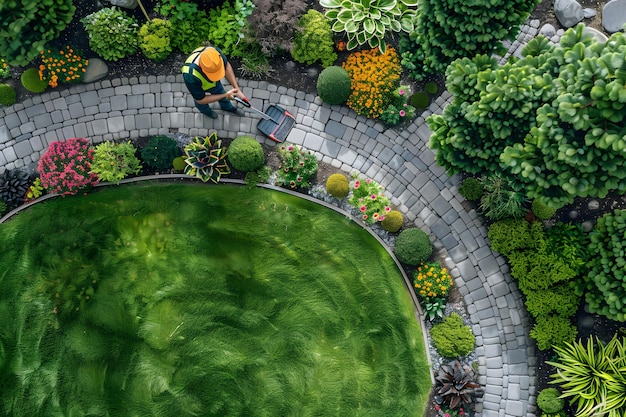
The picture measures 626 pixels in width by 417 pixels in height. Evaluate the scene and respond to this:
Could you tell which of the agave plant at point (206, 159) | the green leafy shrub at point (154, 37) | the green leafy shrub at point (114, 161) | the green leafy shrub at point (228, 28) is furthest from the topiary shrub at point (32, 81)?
the green leafy shrub at point (228, 28)

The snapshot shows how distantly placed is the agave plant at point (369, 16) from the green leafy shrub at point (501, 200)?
408cm

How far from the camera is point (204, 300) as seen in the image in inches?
447

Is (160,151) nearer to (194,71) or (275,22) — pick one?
(194,71)

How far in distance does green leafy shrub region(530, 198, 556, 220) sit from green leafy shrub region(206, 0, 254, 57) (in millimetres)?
7836

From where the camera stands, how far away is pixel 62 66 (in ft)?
37.7

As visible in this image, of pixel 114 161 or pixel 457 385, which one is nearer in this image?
pixel 457 385

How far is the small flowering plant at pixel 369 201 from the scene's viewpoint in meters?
11.4

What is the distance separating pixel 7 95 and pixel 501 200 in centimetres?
1208

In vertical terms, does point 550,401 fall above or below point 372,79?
below

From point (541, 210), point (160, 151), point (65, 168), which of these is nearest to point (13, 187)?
point (65, 168)

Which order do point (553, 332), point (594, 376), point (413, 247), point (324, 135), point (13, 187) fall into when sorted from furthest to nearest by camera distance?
point (324, 135), point (13, 187), point (413, 247), point (553, 332), point (594, 376)

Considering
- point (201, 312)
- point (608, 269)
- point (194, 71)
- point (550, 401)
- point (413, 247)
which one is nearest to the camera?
point (194, 71)

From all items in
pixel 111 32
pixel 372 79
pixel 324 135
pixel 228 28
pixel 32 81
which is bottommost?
pixel 32 81

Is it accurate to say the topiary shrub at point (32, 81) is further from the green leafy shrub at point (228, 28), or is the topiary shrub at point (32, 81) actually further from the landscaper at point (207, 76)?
the green leafy shrub at point (228, 28)
